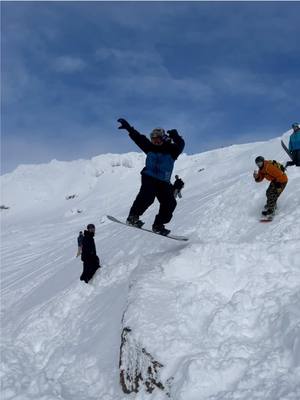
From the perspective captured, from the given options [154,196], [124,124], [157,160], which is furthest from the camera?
[154,196]

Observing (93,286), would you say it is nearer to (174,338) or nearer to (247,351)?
(174,338)

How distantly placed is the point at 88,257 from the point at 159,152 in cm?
451

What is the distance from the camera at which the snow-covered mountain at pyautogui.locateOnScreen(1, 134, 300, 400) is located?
5734 mm

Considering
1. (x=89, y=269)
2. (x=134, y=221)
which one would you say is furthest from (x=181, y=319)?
(x=89, y=269)

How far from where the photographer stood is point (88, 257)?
1180cm

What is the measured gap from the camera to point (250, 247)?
27.3 ft

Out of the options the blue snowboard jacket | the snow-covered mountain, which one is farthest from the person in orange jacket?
the blue snowboard jacket

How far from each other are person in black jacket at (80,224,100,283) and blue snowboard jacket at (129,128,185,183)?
3.76 m

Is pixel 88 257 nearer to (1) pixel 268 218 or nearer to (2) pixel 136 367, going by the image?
(1) pixel 268 218

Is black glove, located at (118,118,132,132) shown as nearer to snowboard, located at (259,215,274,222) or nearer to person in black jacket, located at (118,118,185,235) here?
person in black jacket, located at (118,118,185,235)

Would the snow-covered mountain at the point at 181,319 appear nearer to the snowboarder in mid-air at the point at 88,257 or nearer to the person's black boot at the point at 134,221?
the snowboarder in mid-air at the point at 88,257

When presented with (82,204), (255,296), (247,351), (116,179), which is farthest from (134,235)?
(116,179)

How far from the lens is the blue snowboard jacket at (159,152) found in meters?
8.29

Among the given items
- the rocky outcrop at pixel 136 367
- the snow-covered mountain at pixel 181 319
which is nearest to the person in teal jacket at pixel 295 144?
the snow-covered mountain at pixel 181 319
